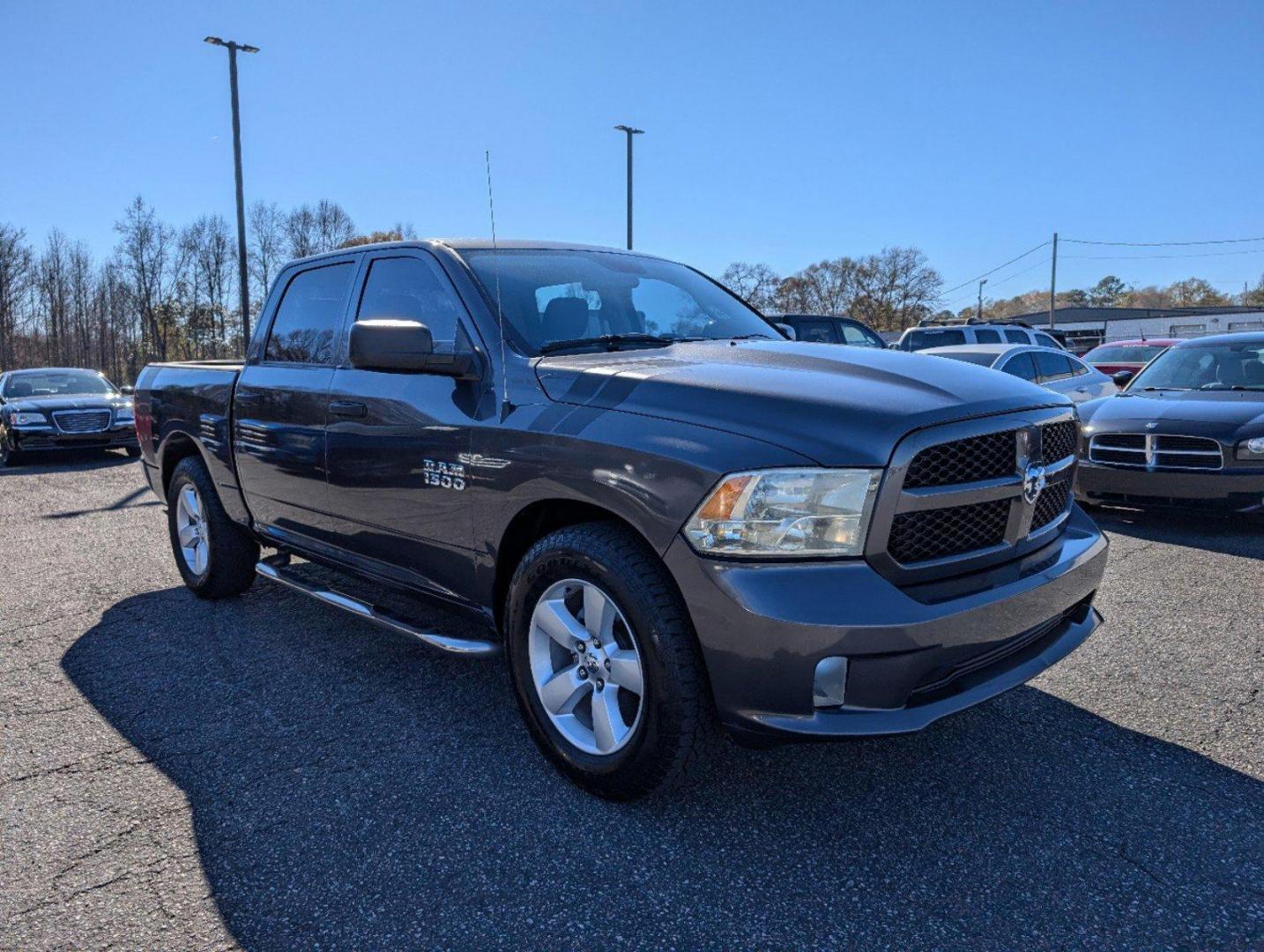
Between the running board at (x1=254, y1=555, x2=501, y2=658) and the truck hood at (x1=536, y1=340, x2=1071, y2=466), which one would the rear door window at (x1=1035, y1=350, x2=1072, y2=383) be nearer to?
the truck hood at (x1=536, y1=340, x2=1071, y2=466)

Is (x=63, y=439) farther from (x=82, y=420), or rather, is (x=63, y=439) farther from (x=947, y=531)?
(x=947, y=531)

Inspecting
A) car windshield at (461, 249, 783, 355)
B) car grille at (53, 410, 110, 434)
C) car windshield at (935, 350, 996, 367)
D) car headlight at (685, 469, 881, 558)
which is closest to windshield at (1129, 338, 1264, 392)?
car windshield at (935, 350, 996, 367)

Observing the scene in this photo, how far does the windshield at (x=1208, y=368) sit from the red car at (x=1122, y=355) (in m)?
13.0

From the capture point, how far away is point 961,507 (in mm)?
2506

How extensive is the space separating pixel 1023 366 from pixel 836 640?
969 centimetres

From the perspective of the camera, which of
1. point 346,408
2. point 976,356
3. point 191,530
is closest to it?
point 346,408

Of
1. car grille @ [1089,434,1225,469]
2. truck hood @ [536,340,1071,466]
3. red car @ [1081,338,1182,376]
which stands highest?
red car @ [1081,338,1182,376]

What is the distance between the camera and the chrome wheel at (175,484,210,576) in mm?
5125

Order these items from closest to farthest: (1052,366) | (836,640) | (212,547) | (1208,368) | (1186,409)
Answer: (836,640) → (212,547) → (1186,409) → (1208,368) → (1052,366)

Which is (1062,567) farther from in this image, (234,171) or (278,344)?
(234,171)

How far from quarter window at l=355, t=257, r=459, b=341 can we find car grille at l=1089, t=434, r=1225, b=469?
5.67m

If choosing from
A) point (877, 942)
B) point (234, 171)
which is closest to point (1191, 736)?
point (877, 942)

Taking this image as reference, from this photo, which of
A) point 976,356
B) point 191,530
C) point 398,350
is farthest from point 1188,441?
point 191,530

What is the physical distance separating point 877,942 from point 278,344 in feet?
12.6
